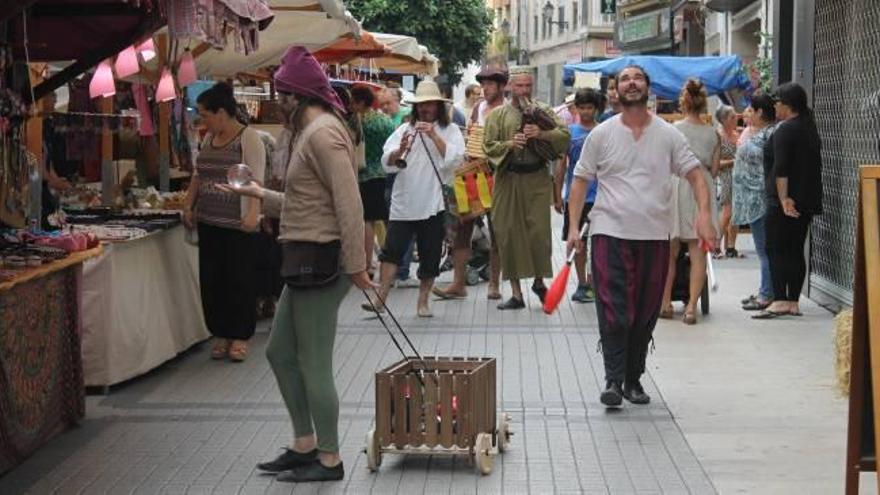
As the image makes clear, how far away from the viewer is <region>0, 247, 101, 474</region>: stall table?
21.3 ft

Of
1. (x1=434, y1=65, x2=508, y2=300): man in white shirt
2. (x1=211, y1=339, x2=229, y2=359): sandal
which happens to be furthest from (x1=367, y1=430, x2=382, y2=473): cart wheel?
(x1=434, y1=65, x2=508, y2=300): man in white shirt

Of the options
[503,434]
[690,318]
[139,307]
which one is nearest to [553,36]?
[690,318]

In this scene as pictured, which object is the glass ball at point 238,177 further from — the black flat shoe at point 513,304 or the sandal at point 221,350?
the black flat shoe at point 513,304

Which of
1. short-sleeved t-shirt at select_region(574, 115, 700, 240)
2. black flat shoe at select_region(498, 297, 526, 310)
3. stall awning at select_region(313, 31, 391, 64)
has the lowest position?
black flat shoe at select_region(498, 297, 526, 310)

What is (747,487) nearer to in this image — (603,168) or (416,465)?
(416,465)

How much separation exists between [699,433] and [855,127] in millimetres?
4807

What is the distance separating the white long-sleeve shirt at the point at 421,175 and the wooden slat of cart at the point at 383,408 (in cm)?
491

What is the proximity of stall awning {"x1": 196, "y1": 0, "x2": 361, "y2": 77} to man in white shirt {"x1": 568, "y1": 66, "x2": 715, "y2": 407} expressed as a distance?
3626 millimetres

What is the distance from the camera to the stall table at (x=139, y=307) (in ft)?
27.1

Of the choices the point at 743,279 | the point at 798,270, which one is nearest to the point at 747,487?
the point at 798,270

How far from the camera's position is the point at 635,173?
25.4 ft

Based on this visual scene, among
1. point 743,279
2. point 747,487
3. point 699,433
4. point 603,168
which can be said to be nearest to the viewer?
point 747,487

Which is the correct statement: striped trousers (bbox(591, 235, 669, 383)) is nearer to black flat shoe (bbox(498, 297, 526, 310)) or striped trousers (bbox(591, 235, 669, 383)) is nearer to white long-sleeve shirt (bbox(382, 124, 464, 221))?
white long-sleeve shirt (bbox(382, 124, 464, 221))

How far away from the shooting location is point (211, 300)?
9352 millimetres
